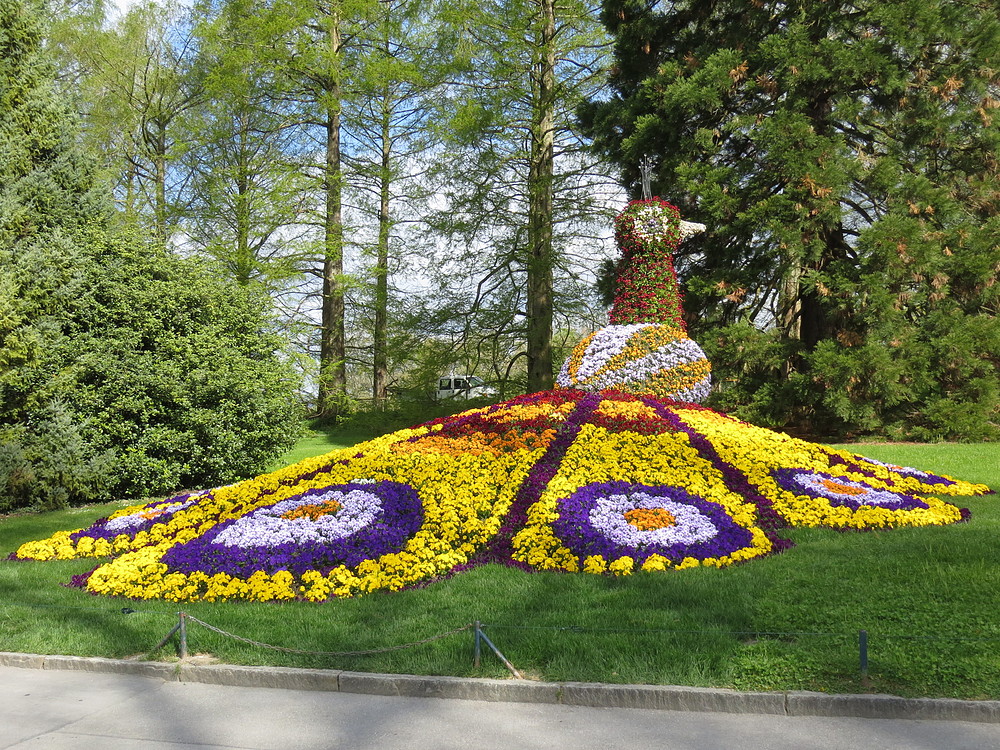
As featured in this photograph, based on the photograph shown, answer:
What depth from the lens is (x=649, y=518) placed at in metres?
7.28

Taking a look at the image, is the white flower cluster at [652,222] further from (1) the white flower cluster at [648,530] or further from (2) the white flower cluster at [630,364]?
(1) the white flower cluster at [648,530]

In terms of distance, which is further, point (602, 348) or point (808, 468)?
point (602, 348)

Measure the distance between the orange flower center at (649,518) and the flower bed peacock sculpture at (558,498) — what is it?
0.09 feet

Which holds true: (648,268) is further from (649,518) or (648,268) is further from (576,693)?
(576,693)

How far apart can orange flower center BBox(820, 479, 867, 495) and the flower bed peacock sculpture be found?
7 centimetres

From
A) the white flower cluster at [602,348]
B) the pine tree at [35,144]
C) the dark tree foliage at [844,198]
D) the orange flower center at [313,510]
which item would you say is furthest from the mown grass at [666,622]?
the dark tree foliage at [844,198]

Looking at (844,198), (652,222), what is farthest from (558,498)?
(844,198)

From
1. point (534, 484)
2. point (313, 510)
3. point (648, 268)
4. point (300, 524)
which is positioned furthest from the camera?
point (648, 268)

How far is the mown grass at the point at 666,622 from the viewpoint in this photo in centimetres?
447

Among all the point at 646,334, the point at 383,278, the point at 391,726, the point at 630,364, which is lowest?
the point at 391,726

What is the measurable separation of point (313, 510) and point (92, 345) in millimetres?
7206

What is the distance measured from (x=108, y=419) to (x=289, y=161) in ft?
42.9

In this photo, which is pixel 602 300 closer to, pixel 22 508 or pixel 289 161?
pixel 289 161

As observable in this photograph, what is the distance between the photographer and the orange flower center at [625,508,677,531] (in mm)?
7145
